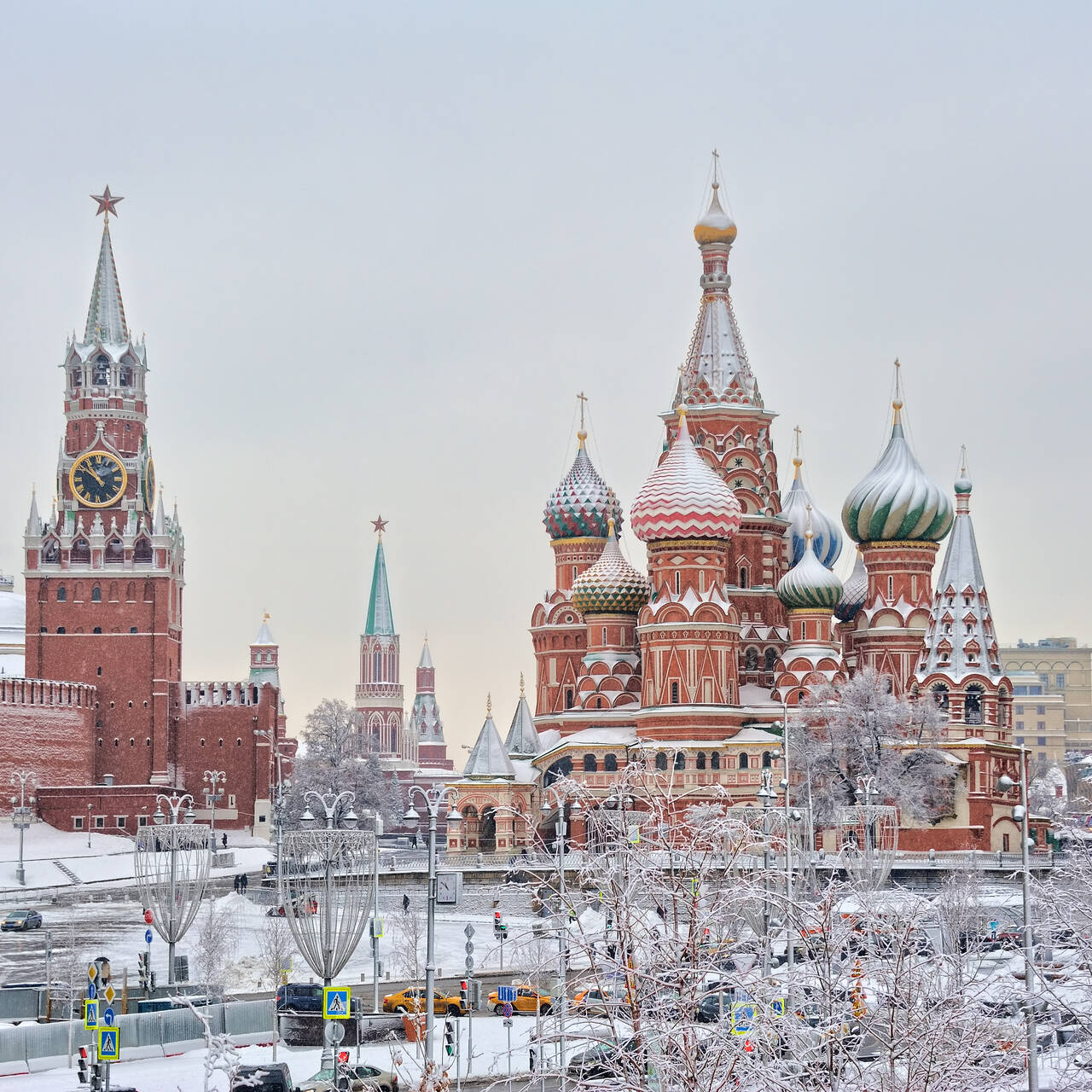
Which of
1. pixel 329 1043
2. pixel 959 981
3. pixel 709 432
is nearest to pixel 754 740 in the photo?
pixel 709 432

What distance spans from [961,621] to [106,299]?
4635cm

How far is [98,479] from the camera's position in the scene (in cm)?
9850

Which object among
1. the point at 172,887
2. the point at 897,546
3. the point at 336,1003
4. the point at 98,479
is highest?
the point at 98,479

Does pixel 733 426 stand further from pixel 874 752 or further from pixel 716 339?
pixel 874 752

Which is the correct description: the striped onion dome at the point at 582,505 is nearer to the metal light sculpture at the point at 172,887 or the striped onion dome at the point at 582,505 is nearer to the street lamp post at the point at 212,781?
the street lamp post at the point at 212,781

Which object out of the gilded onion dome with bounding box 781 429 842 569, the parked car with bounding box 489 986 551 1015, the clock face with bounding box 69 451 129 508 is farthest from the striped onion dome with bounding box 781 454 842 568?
the parked car with bounding box 489 986 551 1015

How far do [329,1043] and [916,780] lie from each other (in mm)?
40920

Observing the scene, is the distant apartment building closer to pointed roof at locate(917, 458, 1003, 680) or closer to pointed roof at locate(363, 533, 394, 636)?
pointed roof at locate(363, 533, 394, 636)

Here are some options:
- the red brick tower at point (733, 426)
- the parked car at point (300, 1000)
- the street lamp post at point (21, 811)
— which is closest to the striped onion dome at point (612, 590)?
the red brick tower at point (733, 426)

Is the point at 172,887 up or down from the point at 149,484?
down

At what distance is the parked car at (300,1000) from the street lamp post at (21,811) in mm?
34349

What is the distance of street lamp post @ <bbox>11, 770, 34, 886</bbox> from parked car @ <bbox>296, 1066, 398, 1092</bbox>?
42.5m

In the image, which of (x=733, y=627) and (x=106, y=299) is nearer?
(x=733, y=627)

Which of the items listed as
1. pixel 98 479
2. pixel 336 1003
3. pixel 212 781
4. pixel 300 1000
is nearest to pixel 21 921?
pixel 300 1000
